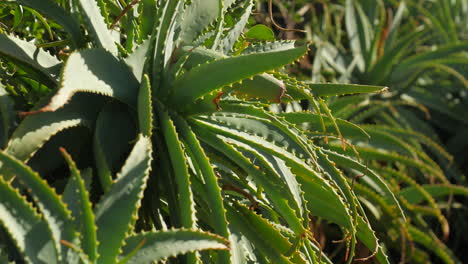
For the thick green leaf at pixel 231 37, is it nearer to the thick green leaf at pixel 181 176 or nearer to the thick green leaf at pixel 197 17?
the thick green leaf at pixel 197 17

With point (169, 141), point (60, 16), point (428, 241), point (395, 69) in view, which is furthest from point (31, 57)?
point (395, 69)

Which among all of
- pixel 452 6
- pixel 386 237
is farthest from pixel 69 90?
pixel 452 6

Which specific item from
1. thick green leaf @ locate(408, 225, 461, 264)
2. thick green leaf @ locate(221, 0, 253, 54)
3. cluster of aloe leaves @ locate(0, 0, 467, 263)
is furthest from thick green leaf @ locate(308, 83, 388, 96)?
thick green leaf @ locate(408, 225, 461, 264)

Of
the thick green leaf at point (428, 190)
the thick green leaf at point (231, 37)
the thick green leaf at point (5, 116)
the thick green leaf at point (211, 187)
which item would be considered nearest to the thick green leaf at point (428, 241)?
the thick green leaf at point (428, 190)

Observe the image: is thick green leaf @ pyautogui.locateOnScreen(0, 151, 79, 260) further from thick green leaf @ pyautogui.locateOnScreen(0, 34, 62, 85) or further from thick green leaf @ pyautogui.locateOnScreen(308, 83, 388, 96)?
thick green leaf @ pyautogui.locateOnScreen(308, 83, 388, 96)

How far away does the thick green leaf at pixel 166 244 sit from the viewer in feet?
2.77

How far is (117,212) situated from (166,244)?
71 mm

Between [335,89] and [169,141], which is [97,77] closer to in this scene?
[169,141]

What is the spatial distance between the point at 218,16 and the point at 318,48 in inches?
55.8

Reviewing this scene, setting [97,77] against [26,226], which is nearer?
[26,226]

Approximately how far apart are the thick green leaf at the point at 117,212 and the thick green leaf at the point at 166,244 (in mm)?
21

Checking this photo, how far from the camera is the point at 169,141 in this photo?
991 mm

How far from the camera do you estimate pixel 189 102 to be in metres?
1.04

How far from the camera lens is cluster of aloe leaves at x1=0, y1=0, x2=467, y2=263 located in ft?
2.81
